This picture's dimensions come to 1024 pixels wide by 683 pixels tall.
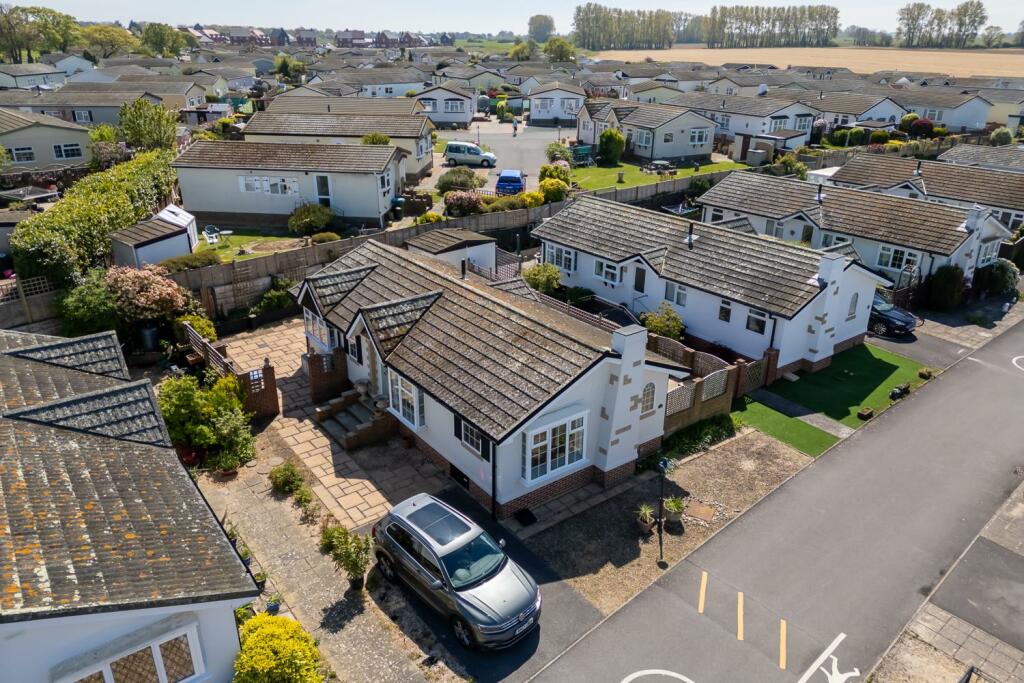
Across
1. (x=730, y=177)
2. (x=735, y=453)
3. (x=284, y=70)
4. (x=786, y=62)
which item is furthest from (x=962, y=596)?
(x=786, y=62)

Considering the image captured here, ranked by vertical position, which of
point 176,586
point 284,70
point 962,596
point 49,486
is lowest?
point 962,596

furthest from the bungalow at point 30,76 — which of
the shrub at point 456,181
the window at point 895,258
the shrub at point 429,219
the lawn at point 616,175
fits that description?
the window at point 895,258

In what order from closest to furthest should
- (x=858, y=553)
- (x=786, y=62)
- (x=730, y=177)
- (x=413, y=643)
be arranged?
(x=413, y=643) → (x=858, y=553) → (x=730, y=177) → (x=786, y=62)

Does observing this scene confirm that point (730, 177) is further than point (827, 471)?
Yes

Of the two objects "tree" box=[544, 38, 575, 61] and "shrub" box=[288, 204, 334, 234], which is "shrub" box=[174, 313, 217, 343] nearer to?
"shrub" box=[288, 204, 334, 234]

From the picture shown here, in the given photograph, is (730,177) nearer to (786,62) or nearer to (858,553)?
(858,553)

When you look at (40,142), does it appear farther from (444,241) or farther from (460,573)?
(460,573)
